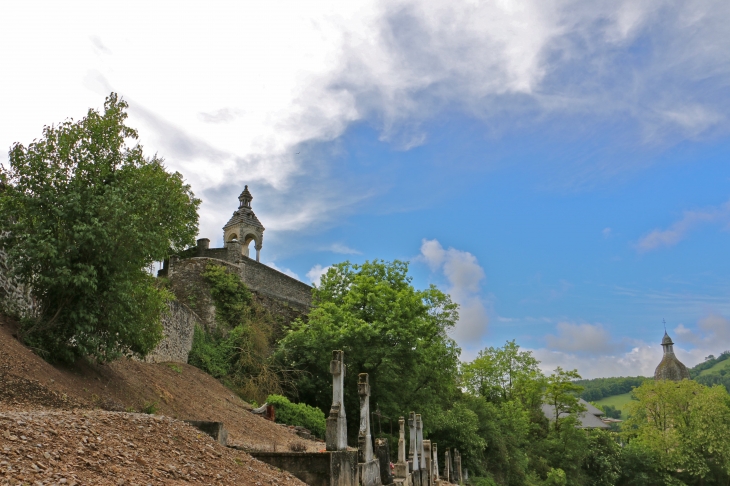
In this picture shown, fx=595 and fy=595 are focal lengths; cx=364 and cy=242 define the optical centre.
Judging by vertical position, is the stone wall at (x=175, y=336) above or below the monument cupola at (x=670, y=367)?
below

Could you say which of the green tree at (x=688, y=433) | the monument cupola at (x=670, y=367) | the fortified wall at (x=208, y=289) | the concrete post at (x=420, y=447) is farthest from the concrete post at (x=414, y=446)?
the monument cupola at (x=670, y=367)

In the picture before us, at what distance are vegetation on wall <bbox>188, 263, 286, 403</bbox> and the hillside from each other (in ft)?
5.96

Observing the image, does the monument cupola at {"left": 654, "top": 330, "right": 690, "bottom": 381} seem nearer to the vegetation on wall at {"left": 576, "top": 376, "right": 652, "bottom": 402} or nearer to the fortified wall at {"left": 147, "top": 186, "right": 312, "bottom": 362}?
the vegetation on wall at {"left": 576, "top": 376, "right": 652, "bottom": 402}

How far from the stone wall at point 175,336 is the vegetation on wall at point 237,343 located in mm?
645

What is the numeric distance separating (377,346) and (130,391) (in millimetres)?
12120

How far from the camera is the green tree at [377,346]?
82.8ft

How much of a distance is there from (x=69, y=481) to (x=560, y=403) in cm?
4288

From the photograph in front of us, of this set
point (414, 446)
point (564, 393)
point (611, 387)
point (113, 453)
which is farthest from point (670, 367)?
point (113, 453)

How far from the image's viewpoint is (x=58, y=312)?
13.2 meters

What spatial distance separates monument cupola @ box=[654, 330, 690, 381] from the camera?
84.2 meters

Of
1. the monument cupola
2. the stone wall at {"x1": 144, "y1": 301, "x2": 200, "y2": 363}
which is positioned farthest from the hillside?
the monument cupola

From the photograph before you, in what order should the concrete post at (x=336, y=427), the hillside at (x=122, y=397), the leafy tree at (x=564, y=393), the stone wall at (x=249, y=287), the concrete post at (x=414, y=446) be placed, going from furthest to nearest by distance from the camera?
the leafy tree at (x=564, y=393), the stone wall at (x=249, y=287), the concrete post at (x=414, y=446), the concrete post at (x=336, y=427), the hillside at (x=122, y=397)

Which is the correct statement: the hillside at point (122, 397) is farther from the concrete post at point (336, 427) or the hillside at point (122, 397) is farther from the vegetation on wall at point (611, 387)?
the vegetation on wall at point (611, 387)

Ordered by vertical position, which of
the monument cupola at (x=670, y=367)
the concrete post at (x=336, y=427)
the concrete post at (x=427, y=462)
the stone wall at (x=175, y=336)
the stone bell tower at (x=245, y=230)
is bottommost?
the concrete post at (x=427, y=462)
